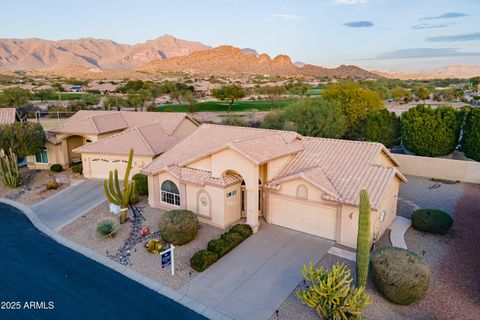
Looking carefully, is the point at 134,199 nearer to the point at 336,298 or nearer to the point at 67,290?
the point at 67,290

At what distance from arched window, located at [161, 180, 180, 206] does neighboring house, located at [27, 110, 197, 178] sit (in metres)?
6.81

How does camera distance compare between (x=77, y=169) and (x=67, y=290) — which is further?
(x=77, y=169)

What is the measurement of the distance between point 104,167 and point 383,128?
28.5 m

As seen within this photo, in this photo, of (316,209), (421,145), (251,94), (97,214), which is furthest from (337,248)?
(251,94)

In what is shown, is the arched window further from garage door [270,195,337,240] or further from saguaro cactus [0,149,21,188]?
saguaro cactus [0,149,21,188]

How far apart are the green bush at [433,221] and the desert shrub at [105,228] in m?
18.2

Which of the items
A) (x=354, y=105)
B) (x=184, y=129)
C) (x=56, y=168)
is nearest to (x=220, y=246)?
(x=184, y=129)

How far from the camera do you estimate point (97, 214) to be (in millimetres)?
25219

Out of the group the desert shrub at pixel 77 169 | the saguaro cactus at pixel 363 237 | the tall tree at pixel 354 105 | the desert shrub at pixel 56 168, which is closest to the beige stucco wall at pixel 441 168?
the tall tree at pixel 354 105

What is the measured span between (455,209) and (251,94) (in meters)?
94.0

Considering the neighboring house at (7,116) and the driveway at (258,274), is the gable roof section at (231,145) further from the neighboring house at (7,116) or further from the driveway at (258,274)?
the neighboring house at (7,116)

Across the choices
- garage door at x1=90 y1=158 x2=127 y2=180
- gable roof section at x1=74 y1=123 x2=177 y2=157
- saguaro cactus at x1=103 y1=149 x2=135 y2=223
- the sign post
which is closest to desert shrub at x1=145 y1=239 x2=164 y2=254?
the sign post

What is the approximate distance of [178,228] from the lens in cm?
1989

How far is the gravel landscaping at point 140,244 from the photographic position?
17812 millimetres
